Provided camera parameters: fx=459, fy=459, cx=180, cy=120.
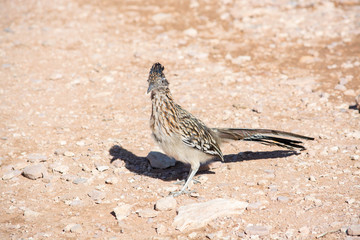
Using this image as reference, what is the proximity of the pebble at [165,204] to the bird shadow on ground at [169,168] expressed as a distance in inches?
39.5

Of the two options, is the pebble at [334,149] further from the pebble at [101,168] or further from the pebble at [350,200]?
the pebble at [101,168]

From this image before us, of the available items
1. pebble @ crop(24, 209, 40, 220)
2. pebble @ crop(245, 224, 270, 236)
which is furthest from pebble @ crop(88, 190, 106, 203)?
pebble @ crop(245, 224, 270, 236)

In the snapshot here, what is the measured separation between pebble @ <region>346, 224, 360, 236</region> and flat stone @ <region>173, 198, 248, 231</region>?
134 centimetres

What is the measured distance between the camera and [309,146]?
7352mm

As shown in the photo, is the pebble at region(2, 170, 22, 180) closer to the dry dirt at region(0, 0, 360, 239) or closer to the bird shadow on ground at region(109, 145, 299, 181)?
the dry dirt at region(0, 0, 360, 239)

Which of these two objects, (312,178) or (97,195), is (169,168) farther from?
(312,178)

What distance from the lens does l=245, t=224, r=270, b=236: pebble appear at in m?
5.32

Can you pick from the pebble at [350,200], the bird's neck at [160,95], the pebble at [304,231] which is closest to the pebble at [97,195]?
the bird's neck at [160,95]

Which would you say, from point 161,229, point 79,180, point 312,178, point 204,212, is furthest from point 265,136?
point 79,180

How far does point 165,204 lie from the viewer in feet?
20.0

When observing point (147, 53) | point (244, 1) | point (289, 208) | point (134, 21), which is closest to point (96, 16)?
point (134, 21)

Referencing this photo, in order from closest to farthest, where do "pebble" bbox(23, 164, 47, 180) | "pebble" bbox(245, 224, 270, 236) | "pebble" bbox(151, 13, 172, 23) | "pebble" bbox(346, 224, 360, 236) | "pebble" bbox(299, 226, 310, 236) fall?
"pebble" bbox(346, 224, 360, 236)
"pebble" bbox(299, 226, 310, 236)
"pebble" bbox(245, 224, 270, 236)
"pebble" bbox(23, 164, 47, 180)
"pebble" bbox(151, 13, 172, 23)

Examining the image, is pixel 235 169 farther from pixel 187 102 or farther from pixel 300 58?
pixel 300 58

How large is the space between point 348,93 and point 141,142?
4234mm
